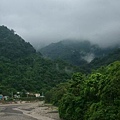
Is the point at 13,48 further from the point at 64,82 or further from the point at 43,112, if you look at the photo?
the point at 43,112

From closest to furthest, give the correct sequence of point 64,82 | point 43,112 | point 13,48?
point 43,112 → point 64,82 → point 13,48

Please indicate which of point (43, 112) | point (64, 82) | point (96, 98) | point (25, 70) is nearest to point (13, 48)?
point (25, 70)

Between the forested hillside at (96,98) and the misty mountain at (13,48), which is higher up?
the misty mountain at (13,48)

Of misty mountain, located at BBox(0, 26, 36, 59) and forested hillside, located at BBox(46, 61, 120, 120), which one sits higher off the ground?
misty mountain, located at BBox(0, 26, 36, 59)

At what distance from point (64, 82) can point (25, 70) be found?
31218 mm

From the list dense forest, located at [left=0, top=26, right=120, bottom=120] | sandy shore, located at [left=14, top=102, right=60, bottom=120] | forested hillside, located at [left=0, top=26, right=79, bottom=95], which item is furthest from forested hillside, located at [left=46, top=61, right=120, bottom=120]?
forested hillside, located at [left=0, top=26, right=79, bottom=95]

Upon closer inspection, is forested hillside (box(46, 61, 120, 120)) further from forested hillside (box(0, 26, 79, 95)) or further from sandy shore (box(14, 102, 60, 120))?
forested hillside (box(0, 26, 79, 95))

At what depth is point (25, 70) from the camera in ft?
524

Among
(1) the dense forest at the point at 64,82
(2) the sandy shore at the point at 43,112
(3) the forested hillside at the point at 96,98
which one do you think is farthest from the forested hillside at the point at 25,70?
(3) the forested hillside at the point at 96,98

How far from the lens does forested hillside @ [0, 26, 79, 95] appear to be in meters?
136

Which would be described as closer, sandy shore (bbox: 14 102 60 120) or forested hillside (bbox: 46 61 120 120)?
forested hillside (bbox: 46 61 120 120)

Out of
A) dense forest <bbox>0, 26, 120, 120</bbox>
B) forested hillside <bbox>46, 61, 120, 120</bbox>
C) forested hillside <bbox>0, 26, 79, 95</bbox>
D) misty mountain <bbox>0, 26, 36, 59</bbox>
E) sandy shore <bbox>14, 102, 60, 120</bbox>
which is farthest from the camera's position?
misty mountain <bbox>0, 26, 36, 59</bbox>

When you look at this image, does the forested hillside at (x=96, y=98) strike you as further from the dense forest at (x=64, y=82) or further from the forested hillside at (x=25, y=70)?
the forested hillside at (x=25, y=70)

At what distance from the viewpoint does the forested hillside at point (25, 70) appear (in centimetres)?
13625
